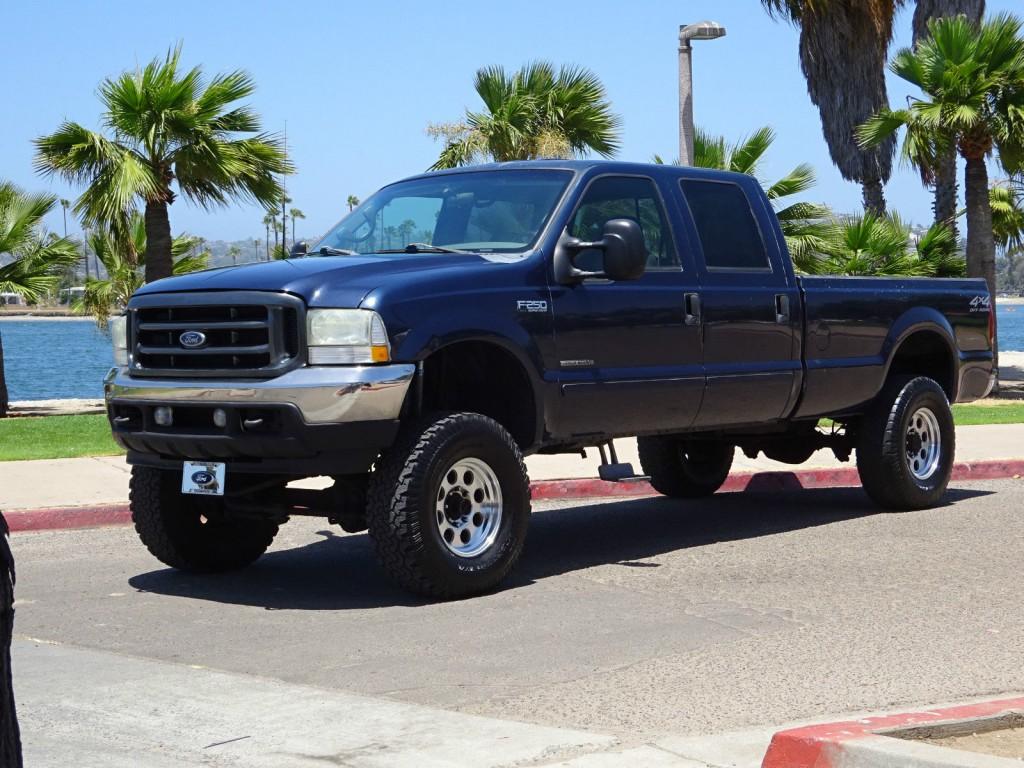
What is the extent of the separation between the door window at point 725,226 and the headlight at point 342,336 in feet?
9.17

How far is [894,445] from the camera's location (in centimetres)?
1077

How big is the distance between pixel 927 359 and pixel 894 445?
4.03 ft

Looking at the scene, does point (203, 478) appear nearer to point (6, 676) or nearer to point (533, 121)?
point (6, 676)

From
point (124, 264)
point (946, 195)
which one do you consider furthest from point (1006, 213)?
point (124, 264)

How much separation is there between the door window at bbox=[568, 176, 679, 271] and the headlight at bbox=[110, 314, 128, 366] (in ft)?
8.18

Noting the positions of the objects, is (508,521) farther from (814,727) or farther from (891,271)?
(891,271)

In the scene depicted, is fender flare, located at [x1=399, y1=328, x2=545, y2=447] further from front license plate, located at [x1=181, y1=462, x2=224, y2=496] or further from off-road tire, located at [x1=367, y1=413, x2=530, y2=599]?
front license plate, located at [x1=181, y1=462, x2=224, y2=496]

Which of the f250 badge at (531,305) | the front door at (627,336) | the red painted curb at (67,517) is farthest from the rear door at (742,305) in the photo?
the red painted curb at (67,517)

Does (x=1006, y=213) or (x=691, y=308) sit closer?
(x=691, y=308)

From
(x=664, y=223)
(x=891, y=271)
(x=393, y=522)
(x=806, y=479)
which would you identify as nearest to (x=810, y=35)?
(x=891, y=271)

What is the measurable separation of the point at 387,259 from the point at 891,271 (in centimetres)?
2161

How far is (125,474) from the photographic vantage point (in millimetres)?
12391

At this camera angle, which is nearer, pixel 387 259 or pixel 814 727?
pixel 814 727

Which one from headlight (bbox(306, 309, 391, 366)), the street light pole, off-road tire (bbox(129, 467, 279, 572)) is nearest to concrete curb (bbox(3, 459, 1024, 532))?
off-road tire (bbox(129, 467, 279, 572))
